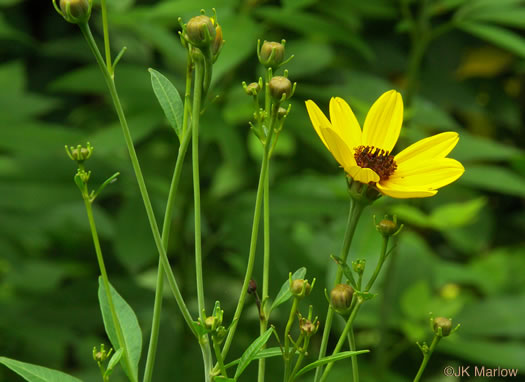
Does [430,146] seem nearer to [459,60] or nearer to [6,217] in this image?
[6,217]

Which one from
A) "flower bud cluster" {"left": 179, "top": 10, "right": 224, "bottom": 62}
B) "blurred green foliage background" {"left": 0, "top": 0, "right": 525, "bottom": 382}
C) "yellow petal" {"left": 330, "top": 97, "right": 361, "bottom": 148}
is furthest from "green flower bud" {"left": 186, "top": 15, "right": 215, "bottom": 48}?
"blurred green foliage background" {"left": 0, "top": 0, "right": 525, "bottom": 382}

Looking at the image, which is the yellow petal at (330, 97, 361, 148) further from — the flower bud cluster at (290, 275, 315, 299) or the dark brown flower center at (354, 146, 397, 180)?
the flower bud cluster at (290, 275, 315, 299)

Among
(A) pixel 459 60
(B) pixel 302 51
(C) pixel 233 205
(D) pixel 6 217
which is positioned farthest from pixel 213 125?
(A) pixel 459 60

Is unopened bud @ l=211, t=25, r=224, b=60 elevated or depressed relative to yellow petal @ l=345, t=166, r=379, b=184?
elevated

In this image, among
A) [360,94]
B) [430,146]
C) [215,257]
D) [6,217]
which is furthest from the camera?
[215,257]

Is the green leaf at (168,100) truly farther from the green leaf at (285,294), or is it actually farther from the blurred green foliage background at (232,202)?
the blurred green foliage background at (232,202)

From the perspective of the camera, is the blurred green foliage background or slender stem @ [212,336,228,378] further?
the blurred green foliage background

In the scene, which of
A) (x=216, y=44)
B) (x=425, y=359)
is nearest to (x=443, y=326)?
(x=425, y=359)
